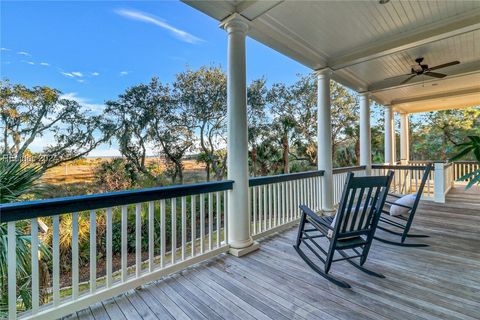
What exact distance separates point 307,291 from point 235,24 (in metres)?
3.01

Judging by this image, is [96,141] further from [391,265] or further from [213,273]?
[391,265]

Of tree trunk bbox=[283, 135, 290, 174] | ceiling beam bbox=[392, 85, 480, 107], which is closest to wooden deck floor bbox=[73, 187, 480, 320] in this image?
ceiling beam bbox=[392, 85, 480, 107]

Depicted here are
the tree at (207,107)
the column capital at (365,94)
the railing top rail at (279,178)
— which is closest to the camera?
the railing top rail at (279,178)

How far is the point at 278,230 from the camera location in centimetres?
363

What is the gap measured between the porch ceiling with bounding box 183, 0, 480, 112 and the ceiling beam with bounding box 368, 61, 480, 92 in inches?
0.6

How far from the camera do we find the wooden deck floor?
1744 millimetres

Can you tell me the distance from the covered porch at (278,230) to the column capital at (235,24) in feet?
0.04

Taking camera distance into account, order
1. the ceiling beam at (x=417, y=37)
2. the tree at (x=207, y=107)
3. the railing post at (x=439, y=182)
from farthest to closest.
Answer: the tree at (x=207, y=107) < the railing post at (x=439, y=182) < the ceiling beam at (x=417, y=37)

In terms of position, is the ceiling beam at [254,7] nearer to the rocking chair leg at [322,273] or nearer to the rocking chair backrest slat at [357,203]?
the rocking chair backrest slat at [357,203]

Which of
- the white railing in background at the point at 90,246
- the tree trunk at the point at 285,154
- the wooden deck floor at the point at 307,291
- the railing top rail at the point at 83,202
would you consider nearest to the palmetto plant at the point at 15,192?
the white railing in background at the point at 90,246

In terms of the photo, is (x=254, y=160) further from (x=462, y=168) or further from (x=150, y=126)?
(x=462, y=168)

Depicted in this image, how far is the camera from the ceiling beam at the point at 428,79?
4693 mm

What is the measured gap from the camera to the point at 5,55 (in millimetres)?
5230

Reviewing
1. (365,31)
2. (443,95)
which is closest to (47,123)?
(365,31)
